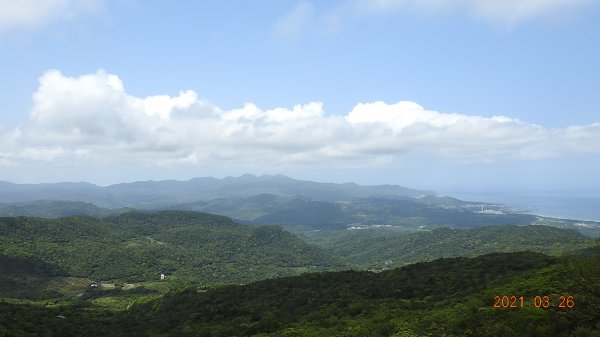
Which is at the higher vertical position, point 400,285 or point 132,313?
point 400,285

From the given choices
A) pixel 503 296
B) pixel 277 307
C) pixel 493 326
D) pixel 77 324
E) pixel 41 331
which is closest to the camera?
pixel 493 326

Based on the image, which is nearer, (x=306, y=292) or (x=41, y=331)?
(x=41, y=331)

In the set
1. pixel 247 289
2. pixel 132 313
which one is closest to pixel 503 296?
pixel 247 289

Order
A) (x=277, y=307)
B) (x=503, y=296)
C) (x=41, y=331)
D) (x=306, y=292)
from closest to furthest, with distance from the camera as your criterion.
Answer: (x=503, y=296)
(x=41, y=331)
(x=277, y=307)
(x=306, y=292)

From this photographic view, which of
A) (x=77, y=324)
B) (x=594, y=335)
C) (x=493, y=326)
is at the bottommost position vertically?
(x=77, y=324)

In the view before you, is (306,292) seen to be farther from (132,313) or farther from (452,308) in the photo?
(132,313)
